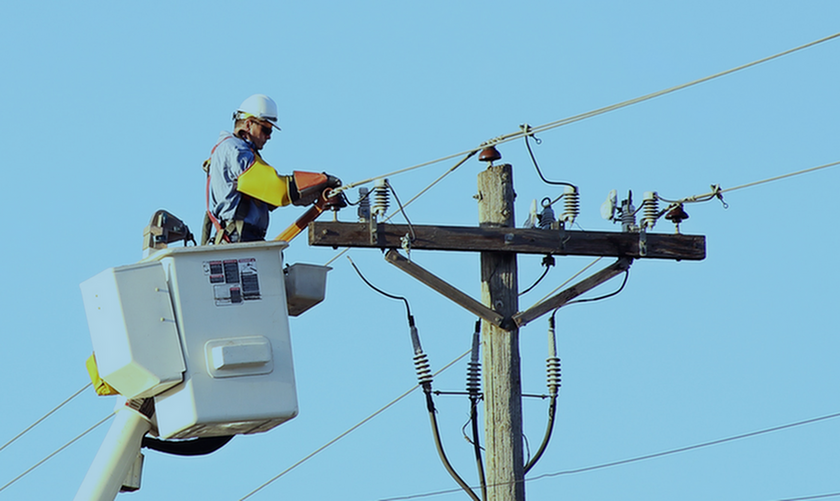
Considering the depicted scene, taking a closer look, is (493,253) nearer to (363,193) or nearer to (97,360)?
(363,193)

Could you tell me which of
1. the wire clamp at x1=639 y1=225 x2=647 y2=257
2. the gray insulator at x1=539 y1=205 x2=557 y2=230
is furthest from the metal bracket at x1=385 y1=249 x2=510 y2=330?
the wire clamp at x1=639 y1=225 x2=647 y2=257

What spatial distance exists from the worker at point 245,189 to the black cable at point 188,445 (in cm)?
124

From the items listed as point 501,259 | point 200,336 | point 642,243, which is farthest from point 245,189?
point 642,243

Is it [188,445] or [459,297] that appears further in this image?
[459,297]

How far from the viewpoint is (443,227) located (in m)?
12.0

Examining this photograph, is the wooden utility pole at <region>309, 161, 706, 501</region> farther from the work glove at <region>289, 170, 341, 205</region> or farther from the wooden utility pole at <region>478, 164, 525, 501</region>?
the work glove at <region>289, 170, 341, 205</region>

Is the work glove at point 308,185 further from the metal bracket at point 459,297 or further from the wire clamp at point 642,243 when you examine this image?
the wire clamp at point 642,243

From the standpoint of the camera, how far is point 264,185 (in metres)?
11.6

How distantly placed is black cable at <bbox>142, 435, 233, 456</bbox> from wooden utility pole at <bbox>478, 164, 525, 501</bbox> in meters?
1.65

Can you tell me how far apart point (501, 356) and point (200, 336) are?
2025mm

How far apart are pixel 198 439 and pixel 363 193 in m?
1.84

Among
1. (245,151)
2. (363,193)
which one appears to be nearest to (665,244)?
(363,193)

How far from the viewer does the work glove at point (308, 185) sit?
11.7m

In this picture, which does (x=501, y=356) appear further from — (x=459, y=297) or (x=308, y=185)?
(x=308, y=185)
